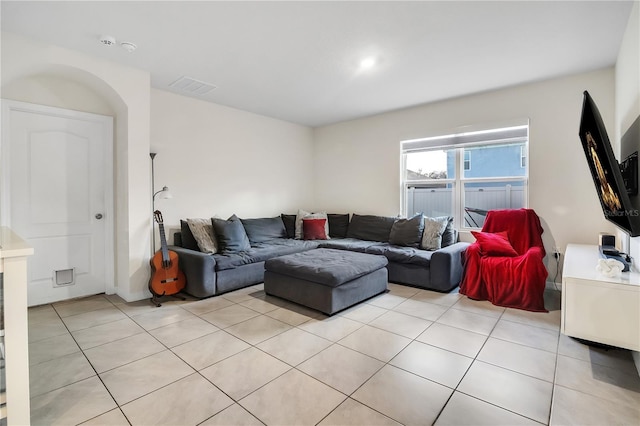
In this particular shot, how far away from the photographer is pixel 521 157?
393 cm

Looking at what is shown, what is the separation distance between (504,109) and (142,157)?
444 centimetres

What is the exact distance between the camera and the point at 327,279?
2.88 metres

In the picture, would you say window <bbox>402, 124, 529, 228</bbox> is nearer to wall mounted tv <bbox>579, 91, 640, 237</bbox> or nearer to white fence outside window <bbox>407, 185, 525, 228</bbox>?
white fence outside window <bbox>407, 185, 525, 228</bbox>

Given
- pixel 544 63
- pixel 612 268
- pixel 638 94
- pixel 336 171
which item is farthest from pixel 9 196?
pixel 544 63

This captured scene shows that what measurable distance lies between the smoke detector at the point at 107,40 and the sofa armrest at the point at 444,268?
3.90 m

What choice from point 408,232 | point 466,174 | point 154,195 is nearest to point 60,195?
point 154,195

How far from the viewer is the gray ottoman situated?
115 inches

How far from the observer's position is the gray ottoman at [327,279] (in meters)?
2.92

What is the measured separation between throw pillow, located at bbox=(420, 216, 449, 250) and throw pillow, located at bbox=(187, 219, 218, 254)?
9.05ft

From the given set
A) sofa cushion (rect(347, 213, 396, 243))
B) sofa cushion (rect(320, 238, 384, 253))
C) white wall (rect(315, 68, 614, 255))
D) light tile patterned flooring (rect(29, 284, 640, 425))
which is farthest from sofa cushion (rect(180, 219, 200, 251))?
white wall (rect(315, 68, 614, 255))

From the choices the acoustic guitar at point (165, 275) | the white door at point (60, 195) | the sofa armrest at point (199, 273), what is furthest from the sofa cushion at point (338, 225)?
the white door at point (60, 195)

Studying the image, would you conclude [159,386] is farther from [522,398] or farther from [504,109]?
[504,109]

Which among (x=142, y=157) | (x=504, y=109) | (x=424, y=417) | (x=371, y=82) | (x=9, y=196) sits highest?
(x=371, y=82)

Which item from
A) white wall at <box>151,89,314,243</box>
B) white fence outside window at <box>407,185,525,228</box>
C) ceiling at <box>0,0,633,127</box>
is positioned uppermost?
ceiling at <box>0,0,633,127</box>
